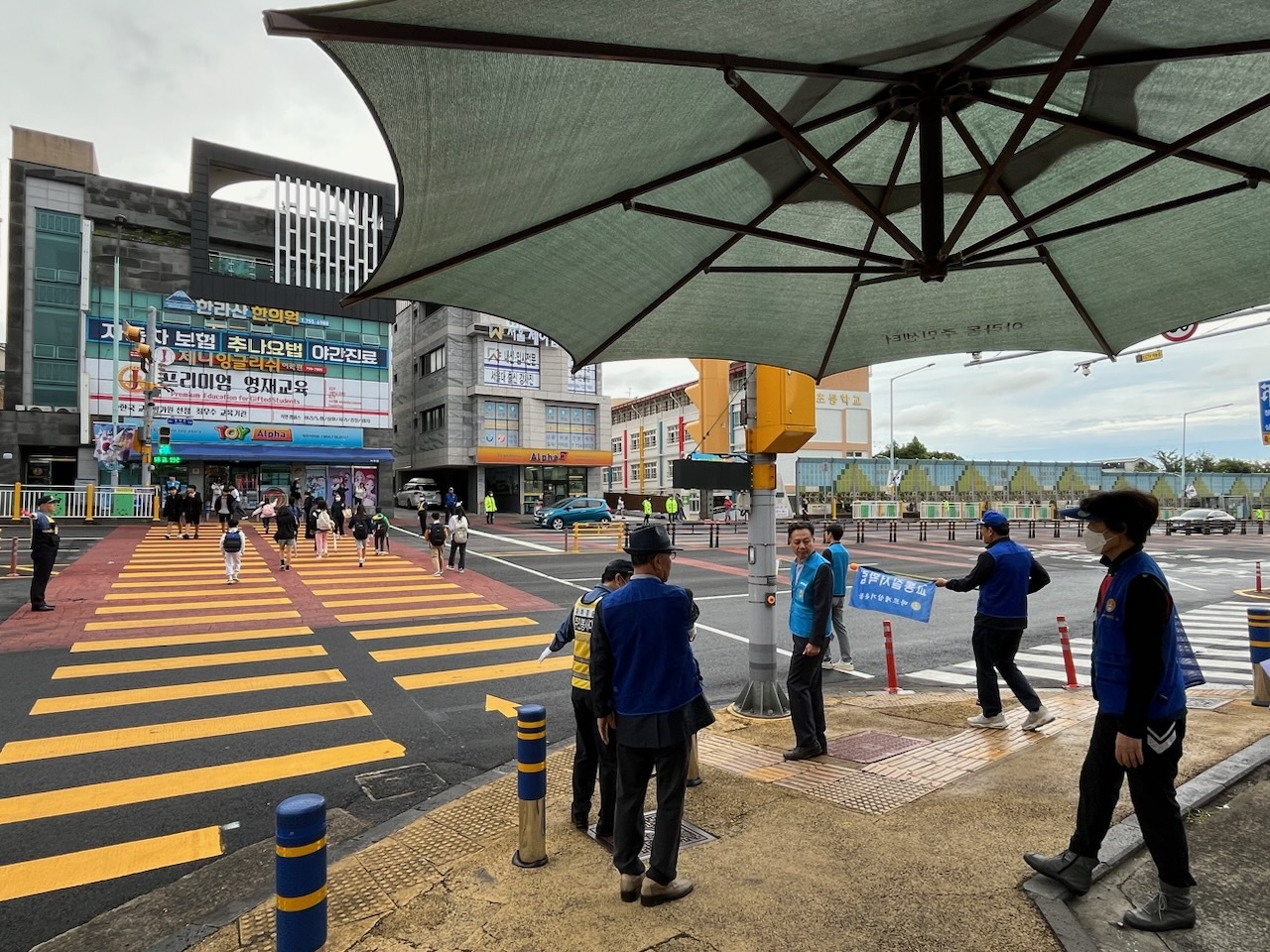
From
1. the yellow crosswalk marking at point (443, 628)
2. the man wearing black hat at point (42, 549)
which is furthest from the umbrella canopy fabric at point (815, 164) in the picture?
the man wearing black hat at point (42, 549)

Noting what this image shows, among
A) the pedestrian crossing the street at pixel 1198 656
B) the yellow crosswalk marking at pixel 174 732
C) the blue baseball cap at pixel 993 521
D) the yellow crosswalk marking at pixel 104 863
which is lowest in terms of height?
the pedestrian crossing the street at pixel 1198 656

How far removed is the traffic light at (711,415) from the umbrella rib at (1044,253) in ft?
10.7

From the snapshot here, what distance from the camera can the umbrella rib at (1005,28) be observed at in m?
2.65

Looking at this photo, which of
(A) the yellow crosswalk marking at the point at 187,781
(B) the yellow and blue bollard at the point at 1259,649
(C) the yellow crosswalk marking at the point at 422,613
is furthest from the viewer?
(C) the yellow crosswalk marking at the point at 422,613

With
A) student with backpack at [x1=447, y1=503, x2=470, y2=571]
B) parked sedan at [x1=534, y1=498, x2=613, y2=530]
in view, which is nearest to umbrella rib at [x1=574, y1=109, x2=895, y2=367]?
A: student with backpack at [x1=447, y1=503, x2=470, y2=571]

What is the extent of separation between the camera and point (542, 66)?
2879 millimetres

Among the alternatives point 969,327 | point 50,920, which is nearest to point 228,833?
point 50,920

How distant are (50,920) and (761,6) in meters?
5.56

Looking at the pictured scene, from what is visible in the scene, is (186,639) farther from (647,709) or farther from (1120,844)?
(1120,844)

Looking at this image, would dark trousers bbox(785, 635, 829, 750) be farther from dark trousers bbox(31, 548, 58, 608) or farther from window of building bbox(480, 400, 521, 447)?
window of building bbox(480, 400, 521, 447)

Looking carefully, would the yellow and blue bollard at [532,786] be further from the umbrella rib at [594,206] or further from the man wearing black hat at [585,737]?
the umbrella rib at [594,206]

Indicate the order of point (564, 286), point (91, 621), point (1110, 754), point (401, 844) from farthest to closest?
point (91, 621)
point (564, 286)
point (401, 844)
point (1110, 754)

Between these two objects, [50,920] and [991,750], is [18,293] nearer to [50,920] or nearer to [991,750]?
[50,920]

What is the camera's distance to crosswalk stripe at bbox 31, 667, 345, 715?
7473 millimetres
